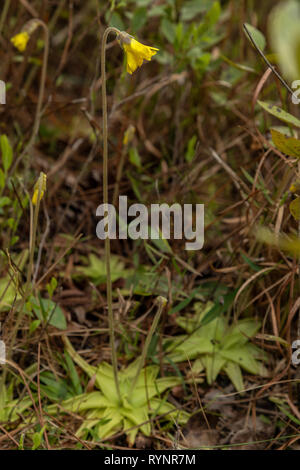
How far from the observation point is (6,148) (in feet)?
4.92

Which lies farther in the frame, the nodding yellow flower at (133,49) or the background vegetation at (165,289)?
the background vegetation at (165,289)

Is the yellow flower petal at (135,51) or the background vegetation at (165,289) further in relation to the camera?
the background vegetation at (165,289)

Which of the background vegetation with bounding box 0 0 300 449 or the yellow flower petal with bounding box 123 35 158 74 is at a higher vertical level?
the yellow flower petal with bounding box 123 35 158 74

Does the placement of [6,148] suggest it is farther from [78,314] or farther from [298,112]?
[298,112]

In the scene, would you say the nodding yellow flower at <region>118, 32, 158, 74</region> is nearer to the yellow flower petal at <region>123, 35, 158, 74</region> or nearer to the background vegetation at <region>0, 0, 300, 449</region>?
the yellow flower petal at <region>123, 35, 158, 74</region>

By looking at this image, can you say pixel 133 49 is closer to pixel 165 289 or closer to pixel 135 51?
pixel 135 51

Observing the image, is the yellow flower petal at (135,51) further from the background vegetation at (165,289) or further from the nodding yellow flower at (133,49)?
the background vegetation at (165,289)

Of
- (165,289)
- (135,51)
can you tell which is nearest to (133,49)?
(135,51)

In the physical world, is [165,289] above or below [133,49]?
below

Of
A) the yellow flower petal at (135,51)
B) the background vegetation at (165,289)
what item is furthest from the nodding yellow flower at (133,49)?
the background vegetation at (165,289)

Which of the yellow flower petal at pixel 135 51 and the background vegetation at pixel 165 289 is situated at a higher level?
the yellow flower petal at pixel 135 51

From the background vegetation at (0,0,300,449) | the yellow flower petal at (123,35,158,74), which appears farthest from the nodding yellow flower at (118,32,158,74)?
the background vegetation at (0,0,300,449)

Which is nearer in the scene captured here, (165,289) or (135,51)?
(135,51)
